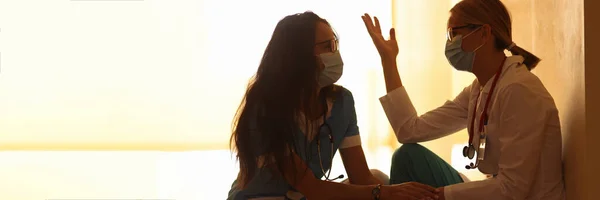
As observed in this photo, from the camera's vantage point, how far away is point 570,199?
205 cm

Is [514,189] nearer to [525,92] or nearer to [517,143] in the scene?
[517,143]

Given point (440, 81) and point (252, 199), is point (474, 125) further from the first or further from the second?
point (440, 81)

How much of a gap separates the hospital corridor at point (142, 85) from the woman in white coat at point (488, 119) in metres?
1.77

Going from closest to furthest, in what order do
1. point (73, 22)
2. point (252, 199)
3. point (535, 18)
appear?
point (252, 199), point (535, 18), point (73, 22)

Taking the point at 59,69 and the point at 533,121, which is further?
the point at 59,69

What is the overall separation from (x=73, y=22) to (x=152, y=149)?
2.55 feet

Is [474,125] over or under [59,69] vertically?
under

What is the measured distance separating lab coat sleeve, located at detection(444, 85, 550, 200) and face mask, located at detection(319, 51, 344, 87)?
17.5 inches

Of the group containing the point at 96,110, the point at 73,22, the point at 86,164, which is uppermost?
the point at 73,22

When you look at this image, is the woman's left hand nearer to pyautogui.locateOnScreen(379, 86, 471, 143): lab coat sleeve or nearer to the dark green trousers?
pyautogui.locateOnScreen(379, 86, 471, 143): lab coat sleeve

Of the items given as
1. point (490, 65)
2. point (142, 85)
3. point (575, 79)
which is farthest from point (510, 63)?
point (142, 85)

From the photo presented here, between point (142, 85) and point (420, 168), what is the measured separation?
94.1 inches

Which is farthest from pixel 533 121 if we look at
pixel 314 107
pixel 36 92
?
pixel 36 92

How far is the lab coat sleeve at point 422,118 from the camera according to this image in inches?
96.6
